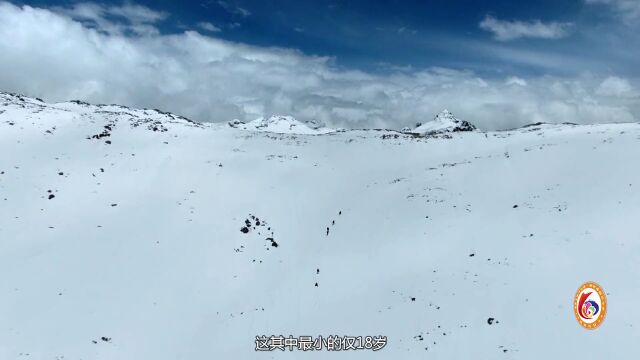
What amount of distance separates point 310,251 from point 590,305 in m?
21.9

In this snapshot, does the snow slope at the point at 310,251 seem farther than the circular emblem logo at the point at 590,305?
Yes

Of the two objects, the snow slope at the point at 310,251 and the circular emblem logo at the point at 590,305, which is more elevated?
the snow slope at the point at 310,251

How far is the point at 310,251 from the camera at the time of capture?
124ft

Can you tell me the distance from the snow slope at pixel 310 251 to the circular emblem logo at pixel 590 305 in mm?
478

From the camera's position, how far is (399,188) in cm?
4778

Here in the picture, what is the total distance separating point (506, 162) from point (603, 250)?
23.8m

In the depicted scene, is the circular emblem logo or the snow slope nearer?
the circular emblem logo

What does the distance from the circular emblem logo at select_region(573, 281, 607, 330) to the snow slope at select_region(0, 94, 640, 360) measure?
0.48 m

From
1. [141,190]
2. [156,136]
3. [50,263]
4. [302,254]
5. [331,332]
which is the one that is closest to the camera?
[331,332]

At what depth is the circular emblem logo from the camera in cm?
2152

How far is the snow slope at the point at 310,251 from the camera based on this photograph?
2423 centimetres

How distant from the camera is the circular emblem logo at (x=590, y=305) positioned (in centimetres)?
2152

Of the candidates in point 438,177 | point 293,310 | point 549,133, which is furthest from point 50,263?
point 549,133

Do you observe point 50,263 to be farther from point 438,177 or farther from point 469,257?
point 438,177
